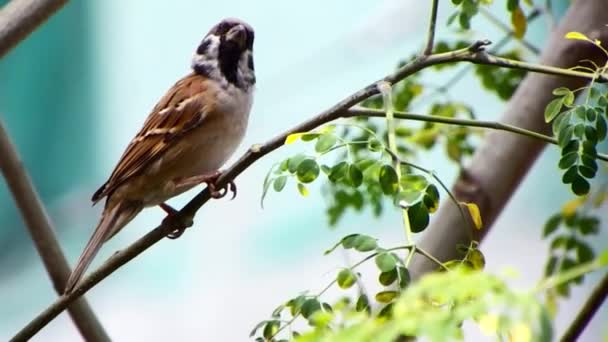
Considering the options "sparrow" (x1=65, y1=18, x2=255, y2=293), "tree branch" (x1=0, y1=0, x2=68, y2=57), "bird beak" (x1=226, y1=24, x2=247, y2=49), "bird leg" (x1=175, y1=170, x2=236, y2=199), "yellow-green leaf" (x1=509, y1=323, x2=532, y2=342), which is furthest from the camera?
"bird beak" (x1=226, y1=24, x2=247, y2=49)

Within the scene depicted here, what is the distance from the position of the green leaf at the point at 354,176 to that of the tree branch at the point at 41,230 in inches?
29.1

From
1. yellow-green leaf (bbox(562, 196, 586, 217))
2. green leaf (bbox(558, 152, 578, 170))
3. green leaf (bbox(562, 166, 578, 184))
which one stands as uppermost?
green leaf (bbox(558, 152, 578, 170))

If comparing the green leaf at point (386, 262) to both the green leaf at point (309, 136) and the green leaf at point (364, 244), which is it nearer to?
the green leaf at point (364, 244)

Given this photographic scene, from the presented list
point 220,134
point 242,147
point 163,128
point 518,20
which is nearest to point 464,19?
point 518,20

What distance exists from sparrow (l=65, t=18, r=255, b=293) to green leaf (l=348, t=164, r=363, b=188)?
926mm

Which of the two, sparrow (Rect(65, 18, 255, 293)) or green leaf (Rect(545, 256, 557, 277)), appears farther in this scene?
sparrow (Rect(65, 18, 255, 293))

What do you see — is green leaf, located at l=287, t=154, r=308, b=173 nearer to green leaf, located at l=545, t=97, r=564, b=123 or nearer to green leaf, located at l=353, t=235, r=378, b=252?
green leaf, located at l=353, t=235, r=378, b=252

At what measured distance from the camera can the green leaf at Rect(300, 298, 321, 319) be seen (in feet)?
3.58

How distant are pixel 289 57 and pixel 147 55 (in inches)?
25.4

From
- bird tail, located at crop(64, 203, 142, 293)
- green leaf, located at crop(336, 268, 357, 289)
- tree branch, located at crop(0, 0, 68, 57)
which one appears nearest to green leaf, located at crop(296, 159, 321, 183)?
green leaf, located at crop(336, 268, 357, 289)

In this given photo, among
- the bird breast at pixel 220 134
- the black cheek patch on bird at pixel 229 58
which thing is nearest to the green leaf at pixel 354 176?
the bird breast at pixel 220 134

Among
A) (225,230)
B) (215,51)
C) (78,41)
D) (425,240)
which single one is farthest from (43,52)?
(425,240)

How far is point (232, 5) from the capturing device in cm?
421

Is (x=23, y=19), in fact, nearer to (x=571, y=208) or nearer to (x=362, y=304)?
(x=362, y=304)
